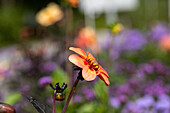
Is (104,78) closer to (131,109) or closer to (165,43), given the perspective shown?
(131,109)

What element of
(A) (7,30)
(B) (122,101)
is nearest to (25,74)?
(B) (122,101)

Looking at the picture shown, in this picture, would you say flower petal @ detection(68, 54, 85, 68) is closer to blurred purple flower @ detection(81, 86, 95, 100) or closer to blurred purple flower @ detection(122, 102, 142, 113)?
blurred purple flower @ detection(122, 102, 142, 113)

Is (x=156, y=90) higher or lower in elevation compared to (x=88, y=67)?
lower

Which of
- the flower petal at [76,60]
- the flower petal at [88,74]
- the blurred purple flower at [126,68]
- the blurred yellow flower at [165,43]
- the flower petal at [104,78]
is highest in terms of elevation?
the flower petal at [76,60]

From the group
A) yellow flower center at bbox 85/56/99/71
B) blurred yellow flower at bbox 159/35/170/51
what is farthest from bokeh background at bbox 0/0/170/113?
yellow flower center at bbox 85/56/99/71

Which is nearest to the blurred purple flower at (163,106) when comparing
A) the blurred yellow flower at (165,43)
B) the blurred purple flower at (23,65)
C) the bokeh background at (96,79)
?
the bokeh background at (96,79)

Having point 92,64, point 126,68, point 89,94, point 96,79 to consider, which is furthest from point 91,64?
point 126,68

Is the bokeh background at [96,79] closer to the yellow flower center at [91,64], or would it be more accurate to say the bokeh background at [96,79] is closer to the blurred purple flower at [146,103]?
the blurred purple flower at [146,103]
